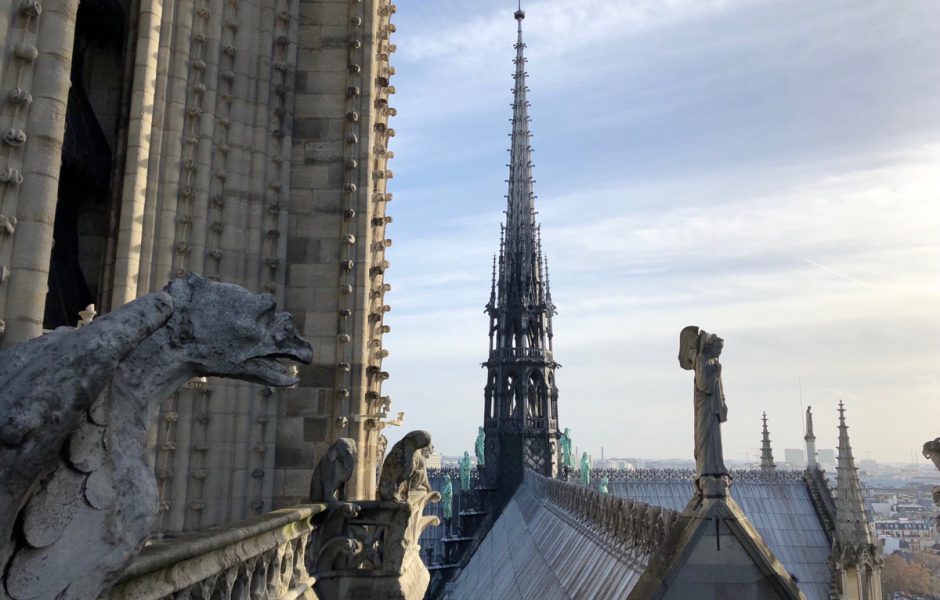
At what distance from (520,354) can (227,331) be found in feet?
182

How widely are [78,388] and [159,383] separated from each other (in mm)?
451

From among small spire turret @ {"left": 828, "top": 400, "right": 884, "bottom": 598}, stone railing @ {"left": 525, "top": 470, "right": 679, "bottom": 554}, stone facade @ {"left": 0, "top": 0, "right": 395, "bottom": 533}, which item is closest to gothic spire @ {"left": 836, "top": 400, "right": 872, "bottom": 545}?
small spire turret @ {"left": 828, "top": 400, "right": 884, "bottom": 598}

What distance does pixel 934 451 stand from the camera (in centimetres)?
1092

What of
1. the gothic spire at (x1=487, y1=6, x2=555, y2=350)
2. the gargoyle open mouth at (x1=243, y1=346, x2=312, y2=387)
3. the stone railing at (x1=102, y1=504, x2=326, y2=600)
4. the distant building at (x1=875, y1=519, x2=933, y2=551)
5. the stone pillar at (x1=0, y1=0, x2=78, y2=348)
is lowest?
the distant building at (x1=875, y1=519, x2=933, y2=551)

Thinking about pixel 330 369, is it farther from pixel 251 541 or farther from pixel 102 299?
pixel 251 541

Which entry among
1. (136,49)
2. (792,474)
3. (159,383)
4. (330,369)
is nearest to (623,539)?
(330,369)

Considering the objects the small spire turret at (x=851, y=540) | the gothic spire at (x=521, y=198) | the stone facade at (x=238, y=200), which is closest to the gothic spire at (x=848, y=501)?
the small spire turret at (x=851, y=540)

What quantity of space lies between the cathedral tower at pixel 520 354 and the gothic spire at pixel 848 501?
64.5 feet

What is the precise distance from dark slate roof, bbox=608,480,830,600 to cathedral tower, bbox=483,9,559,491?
→ 6148 millimetres

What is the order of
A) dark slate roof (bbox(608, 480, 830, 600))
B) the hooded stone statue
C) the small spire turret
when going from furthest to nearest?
the hooded stone statue → dark slate roof (bbox(608, 480, 830, 600)) → the small spire turret

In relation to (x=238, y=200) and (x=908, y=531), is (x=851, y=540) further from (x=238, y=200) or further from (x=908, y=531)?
(x=908, y=531)

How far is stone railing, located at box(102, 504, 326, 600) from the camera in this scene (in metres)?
4.24

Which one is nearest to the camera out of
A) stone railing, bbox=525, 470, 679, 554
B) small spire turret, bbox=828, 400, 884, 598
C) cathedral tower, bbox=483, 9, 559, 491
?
stone railing, bbox=525, 470, 679, 554

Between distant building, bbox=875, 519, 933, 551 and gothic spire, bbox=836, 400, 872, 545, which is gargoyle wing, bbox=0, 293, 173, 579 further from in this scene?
distant building, bbox=875, 519, 933, 551
